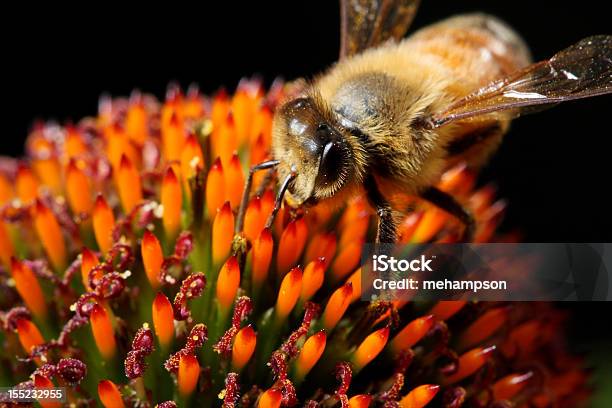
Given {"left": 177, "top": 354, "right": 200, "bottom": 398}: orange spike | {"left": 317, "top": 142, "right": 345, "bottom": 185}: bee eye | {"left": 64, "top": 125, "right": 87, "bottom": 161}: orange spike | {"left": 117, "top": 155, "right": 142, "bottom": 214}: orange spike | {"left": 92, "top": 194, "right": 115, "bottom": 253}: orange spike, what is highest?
{"left": 64, "top": 125, "right": 87, "bottom": 161}: orange spike

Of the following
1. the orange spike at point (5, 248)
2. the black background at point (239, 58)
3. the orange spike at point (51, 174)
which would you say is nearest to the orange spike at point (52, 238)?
the orange spike at point (5, 248)

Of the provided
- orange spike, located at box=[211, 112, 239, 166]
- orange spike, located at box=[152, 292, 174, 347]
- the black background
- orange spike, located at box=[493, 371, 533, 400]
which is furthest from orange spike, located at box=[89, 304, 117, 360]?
the black background

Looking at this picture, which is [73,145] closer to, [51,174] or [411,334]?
[51,174]

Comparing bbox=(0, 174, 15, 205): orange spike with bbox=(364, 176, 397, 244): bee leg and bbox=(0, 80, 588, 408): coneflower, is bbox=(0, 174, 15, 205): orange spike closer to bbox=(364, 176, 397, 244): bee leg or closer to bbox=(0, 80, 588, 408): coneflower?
bbox=(0, 80, 588, 408): coneflower

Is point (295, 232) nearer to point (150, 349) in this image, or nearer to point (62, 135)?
point (150, 349)

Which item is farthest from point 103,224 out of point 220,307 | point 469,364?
point 469,364

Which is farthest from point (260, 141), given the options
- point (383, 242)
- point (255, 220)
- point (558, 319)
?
point (558, 319)

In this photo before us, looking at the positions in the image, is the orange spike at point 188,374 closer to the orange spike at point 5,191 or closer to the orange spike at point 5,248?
the orange spike at point 5,248
